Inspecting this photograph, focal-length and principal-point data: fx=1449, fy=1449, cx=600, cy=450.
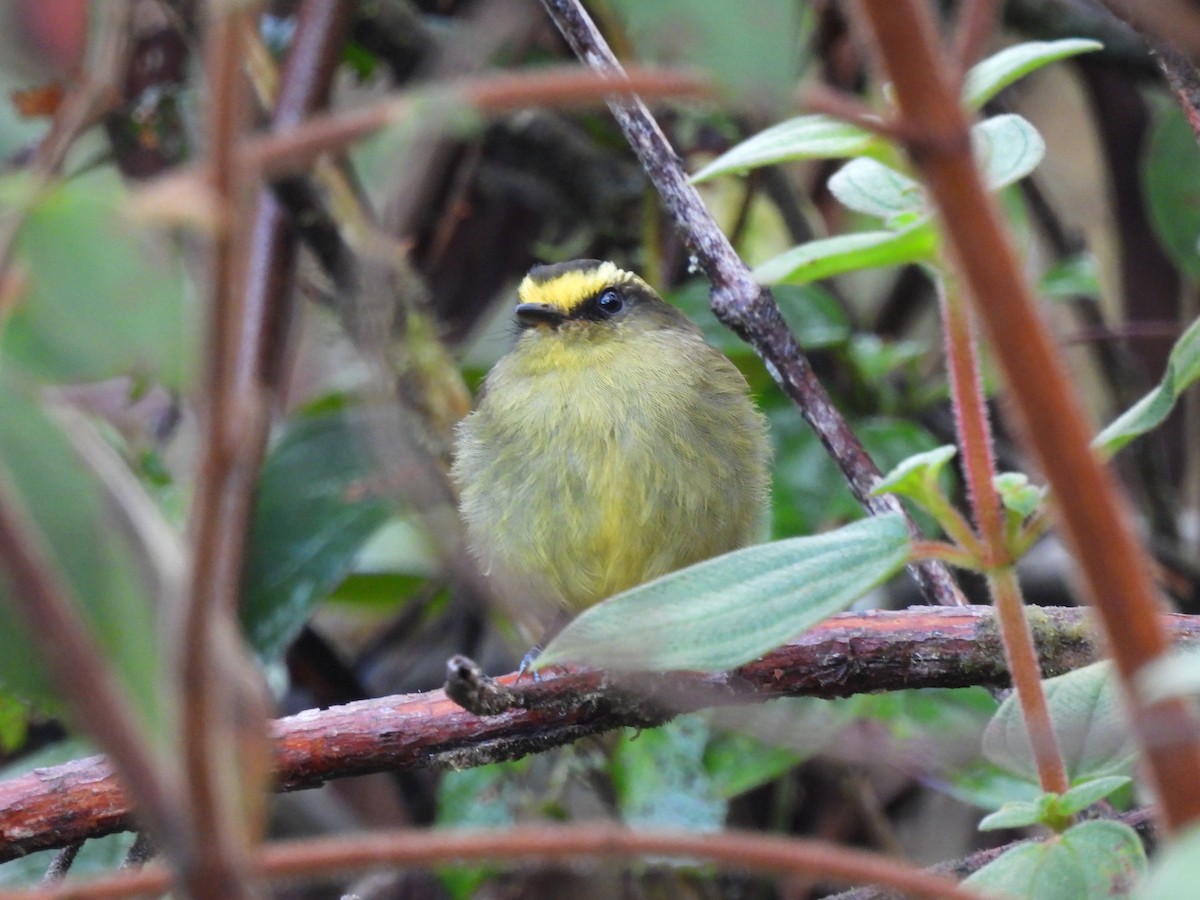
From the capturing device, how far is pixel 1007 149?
1.52 meters

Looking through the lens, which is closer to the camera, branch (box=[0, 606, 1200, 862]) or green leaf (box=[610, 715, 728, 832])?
branch (box=[0, 606, 1200, 862])

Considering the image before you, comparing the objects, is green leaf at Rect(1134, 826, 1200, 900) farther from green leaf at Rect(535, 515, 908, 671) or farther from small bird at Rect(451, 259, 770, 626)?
small bird at Rect(451, 259, 770, 626)

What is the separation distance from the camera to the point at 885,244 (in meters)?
1.43

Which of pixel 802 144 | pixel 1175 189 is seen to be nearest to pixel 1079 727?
pixel 802 144

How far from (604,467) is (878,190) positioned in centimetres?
130

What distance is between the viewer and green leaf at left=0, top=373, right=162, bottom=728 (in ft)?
2.31

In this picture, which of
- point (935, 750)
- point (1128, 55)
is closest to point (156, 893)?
point (935, 750)

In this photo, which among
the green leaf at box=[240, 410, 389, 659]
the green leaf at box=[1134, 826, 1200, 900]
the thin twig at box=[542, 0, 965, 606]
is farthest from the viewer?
the green leaf at box=[240, 410, 389, 659]

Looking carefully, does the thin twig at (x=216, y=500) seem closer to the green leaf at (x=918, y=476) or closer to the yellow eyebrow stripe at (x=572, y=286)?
the green leaf at (x=918, y=476)

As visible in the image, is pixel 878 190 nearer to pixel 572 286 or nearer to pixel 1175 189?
pixel 572 286

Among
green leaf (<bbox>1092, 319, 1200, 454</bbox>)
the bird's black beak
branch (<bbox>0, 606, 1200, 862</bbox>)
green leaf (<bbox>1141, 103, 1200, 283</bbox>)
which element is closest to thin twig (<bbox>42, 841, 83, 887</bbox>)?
branch (<bbox>0, 606, 1200, 862</bbox>)

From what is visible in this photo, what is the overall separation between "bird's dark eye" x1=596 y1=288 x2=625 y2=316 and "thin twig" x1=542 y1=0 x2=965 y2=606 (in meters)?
1.20

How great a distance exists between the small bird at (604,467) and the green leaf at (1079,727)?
1.33 m

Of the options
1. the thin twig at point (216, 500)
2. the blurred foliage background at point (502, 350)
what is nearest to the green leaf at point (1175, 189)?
the blurred foliage background at point (502, 350)
